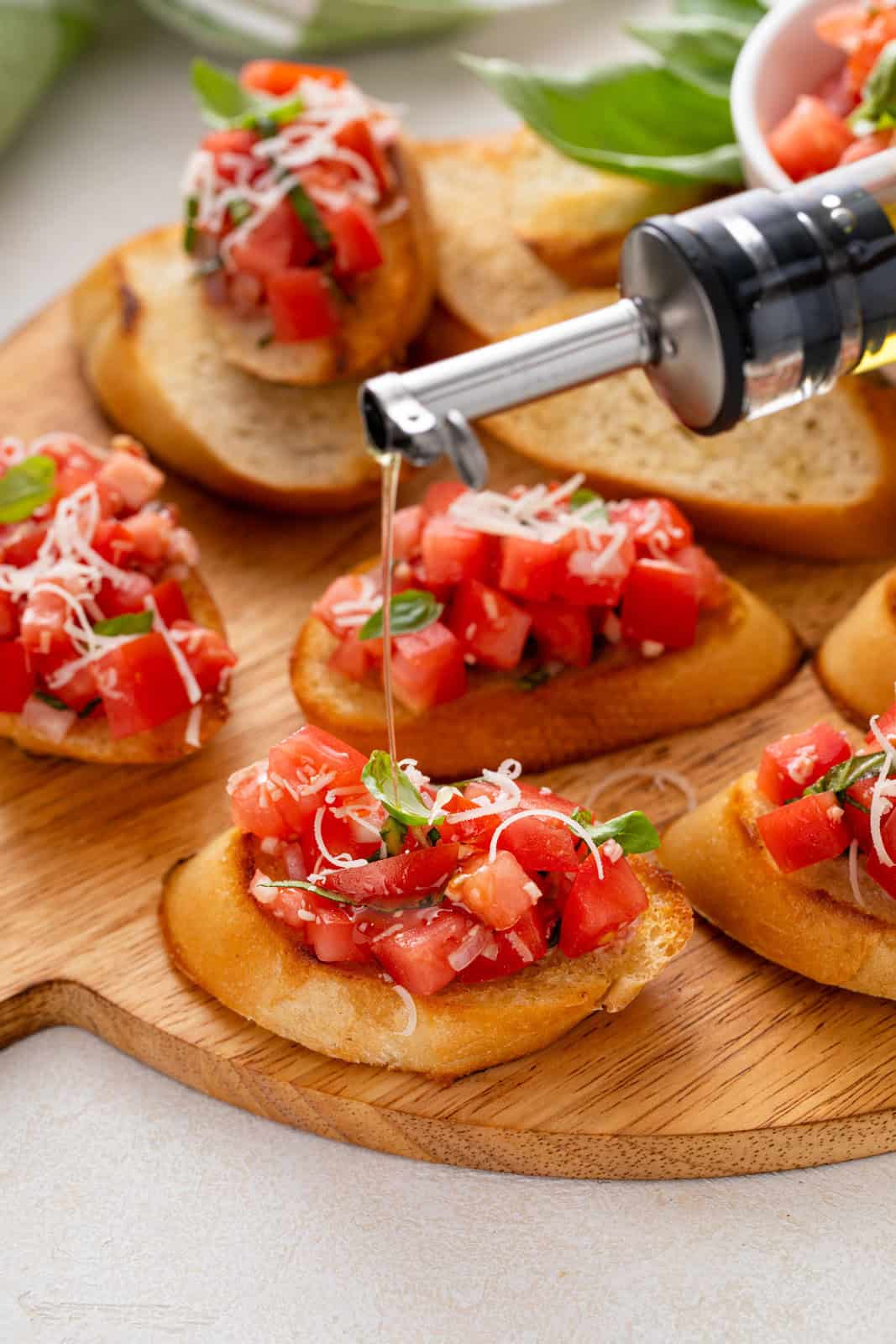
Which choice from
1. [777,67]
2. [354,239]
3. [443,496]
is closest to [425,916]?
[443,496]

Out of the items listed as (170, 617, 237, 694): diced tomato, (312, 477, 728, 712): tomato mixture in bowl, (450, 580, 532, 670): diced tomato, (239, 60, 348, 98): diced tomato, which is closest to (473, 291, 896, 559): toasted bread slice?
(312, 477, 728, 712): tomato mixture in bowl

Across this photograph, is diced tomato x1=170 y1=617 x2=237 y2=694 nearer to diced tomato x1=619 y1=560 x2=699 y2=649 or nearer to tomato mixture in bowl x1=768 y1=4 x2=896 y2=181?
diced tomato x1=619 y1=560 x2=699 y2=649

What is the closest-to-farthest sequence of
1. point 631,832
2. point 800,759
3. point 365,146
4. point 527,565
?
point 631,832 → point 800,759 → point 527,565 → point 365,146

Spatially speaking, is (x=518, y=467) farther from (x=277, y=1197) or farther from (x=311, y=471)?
(x=277, y=1197)

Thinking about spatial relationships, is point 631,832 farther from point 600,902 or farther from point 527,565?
point 527,565

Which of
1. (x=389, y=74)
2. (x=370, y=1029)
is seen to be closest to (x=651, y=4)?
(x=389, y=74)
